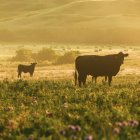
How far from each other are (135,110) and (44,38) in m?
154

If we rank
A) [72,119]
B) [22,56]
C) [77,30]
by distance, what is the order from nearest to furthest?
[72,119] → [22,56] → [77,30]

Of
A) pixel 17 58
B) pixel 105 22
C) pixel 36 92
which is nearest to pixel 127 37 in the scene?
pixel 105 22

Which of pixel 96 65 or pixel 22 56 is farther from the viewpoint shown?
pixel 22 56

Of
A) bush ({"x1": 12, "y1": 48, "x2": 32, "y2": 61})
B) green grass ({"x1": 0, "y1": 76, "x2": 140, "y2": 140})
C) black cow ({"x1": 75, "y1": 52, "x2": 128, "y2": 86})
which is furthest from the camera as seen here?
bush ({"x1": 12, "y1": 48, "x2": 32, "y2": 61})

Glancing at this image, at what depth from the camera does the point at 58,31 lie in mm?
166125

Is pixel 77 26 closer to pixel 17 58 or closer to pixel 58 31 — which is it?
pixel 58 31

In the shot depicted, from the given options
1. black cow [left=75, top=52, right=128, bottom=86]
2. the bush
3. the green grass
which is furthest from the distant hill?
the green grass

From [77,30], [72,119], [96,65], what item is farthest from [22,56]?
[77,30]

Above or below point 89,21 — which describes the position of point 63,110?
below

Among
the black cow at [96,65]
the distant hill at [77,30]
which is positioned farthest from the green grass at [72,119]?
the distant hill at [77,30]

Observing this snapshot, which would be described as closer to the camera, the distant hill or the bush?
the bush

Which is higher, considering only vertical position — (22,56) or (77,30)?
(77,30)

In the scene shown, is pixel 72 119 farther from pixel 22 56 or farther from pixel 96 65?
pixel 22 56

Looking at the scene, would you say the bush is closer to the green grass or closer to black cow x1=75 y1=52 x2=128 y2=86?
black cow x1=75 y1=52 x2=128 y2=86
